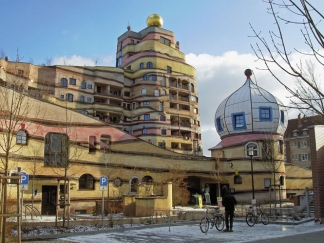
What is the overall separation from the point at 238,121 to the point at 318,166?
17.1m

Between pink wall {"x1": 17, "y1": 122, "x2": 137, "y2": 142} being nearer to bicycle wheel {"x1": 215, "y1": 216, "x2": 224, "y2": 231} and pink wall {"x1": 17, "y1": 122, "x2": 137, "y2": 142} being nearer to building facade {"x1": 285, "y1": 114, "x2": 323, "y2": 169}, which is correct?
bicycle wheel {"x1": 215, "y1": 216, "x2": 224, "y2": 231}

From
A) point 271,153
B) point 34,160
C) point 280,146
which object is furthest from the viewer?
point 280,146

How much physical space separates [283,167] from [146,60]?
→ 22.1 metres

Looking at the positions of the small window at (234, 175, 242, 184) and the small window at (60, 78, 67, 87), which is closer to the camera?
the small window at (234, 175, 242, 184)

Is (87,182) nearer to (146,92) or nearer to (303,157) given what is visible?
(146,92)

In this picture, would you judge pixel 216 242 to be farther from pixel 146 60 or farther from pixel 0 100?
pixel 146 60

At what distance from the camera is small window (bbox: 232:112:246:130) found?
101ft

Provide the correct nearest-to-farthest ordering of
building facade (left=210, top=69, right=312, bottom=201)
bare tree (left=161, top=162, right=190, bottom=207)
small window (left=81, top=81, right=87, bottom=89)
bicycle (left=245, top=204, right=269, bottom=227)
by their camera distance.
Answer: bicycle (left=245, top=204, right=269, bottom=227) → bare tree (left=161, top=162, right=190, bottom=207) → building facade (left=210, top=69, right=312, bottom=201) → small window (left=81, top=81, right=87, bottom=89)

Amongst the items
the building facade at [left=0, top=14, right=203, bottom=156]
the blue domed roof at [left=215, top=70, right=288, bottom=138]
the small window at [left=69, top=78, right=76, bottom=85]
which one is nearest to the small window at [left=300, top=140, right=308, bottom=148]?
the building facade at [left=0, top=14, right=203, bottom=156]

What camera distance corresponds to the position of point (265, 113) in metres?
30.5

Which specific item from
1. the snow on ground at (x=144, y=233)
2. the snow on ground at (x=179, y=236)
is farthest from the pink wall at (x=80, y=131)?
the snow on ground at (x=179, y=236)

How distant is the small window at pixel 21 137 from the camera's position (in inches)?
805

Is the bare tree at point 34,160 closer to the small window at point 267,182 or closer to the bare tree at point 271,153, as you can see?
the bare tree at point 271,153

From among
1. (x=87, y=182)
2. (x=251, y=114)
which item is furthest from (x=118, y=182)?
(x=251, y=114)
